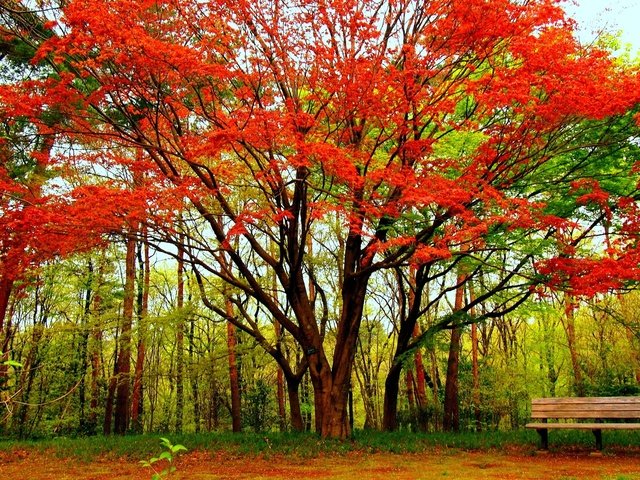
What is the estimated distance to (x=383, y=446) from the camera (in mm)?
8758

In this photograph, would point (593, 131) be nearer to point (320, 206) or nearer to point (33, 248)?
point (320, 206)

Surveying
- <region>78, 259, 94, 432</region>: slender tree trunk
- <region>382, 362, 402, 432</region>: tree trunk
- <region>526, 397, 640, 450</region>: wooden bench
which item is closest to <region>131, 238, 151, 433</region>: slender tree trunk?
<region>78, 259, 94, 432</region>: slender tree trunk

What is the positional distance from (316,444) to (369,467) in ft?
6.22

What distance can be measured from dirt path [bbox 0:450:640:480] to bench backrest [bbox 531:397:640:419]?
58 centimetres

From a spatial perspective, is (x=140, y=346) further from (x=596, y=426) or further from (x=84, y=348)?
(x=596, y=426)

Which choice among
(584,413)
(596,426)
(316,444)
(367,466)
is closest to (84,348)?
(316,444)

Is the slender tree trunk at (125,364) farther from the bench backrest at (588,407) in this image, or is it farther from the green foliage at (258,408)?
the bench backrest at (588,407)

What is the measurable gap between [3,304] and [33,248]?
326 centimetres

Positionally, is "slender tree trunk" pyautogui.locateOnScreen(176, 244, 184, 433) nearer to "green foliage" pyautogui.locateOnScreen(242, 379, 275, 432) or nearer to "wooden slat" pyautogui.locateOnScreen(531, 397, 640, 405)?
"green foliage" pyautogui.locateOnScreen(242, 379, 275, 432)

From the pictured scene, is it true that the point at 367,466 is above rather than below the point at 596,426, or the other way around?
below

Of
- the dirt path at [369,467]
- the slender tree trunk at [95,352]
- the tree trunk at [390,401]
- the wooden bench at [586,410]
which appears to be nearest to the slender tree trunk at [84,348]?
the slender tree trunk at [95,352]

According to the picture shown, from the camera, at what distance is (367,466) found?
23.6 feet

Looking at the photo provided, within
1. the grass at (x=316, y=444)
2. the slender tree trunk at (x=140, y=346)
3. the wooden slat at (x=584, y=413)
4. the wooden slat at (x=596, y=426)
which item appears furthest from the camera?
the slender tree trunk at (x=140, y=346)

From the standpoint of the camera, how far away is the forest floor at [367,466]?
646 centimetres
